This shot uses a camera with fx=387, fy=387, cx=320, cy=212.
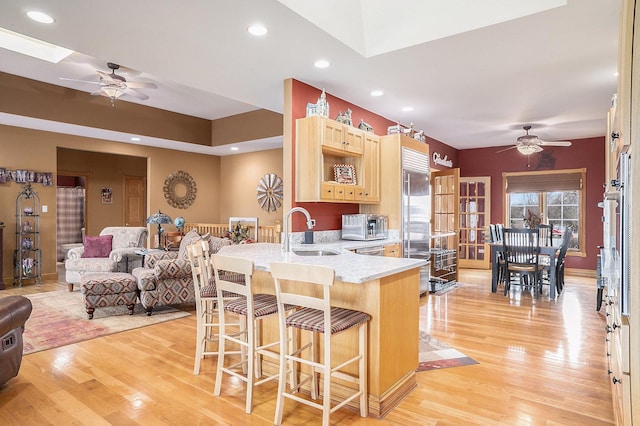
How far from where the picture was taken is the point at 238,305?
2.64 meters

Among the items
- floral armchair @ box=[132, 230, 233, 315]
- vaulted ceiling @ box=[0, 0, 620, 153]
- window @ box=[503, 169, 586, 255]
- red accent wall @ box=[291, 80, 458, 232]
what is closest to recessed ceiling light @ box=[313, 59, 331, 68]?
vaulted ceiling @ box=[0, 0, 620, 153]

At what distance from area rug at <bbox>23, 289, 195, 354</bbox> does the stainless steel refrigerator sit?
3.10 meters

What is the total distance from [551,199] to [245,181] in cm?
689

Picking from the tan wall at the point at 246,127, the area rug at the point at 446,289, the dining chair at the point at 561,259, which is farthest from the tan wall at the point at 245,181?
the dining chair at the point at 561,259

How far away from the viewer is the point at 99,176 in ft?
32.1

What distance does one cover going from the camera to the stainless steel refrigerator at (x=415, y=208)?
Answer: 5336 mm

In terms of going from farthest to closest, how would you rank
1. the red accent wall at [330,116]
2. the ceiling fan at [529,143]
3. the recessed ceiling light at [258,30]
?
1. the ceiling fan at [529,143]
2. the red accent wall at [330,116]
3. the recessed ceiling light at [258,30]

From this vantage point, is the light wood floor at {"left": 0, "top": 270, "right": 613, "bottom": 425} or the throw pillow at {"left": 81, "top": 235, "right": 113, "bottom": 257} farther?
the throw pillow at {"left": 81, "top": 235, "right": 113, "bottom": 257}

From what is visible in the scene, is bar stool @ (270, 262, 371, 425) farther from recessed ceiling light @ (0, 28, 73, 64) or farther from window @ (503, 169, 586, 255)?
window @ (503, 169, 586, 255)

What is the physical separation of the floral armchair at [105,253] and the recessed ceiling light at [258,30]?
4.12m

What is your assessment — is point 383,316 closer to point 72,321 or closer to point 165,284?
point 165,284

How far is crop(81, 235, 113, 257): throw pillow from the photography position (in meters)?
6.30

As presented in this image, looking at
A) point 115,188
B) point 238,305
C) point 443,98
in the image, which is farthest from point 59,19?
point 115,188

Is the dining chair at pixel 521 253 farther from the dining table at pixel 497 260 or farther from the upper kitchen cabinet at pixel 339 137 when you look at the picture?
the upper kitchen cabinet at pixel 339 137
